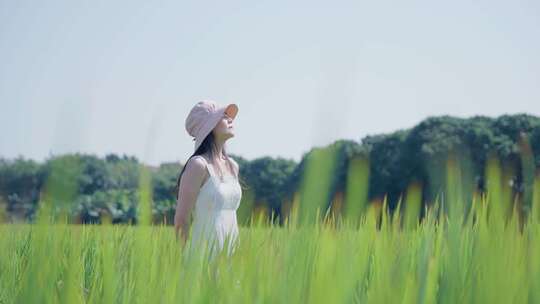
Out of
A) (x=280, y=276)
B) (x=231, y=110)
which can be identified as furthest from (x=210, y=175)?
(x=280, y=276)

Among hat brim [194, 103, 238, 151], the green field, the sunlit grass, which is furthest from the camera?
hat brim [194, 103, 238, 151]

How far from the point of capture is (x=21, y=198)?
3.73ft

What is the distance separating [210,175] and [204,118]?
42 centimetres

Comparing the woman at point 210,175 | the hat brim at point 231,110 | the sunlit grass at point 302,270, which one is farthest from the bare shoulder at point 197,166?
the sunlit grass at point 302,270

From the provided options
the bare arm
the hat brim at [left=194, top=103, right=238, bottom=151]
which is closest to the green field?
the bare arm

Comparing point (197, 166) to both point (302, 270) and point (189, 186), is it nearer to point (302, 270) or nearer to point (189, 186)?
point (189, 186)

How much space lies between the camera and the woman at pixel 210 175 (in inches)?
157

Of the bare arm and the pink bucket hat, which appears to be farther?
the pink bucket hat

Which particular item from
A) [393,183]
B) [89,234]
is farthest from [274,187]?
[89,234]

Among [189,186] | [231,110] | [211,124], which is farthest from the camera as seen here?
[231,110]

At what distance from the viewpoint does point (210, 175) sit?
13.5 ft

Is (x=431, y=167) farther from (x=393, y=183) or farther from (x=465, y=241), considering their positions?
(x=465, y=241)

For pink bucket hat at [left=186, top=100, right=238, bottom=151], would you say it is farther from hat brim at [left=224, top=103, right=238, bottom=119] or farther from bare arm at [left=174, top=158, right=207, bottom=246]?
bare arm at [left=174, top=158, right=207, bottom=246]

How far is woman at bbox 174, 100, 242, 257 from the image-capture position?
3.99 meters
